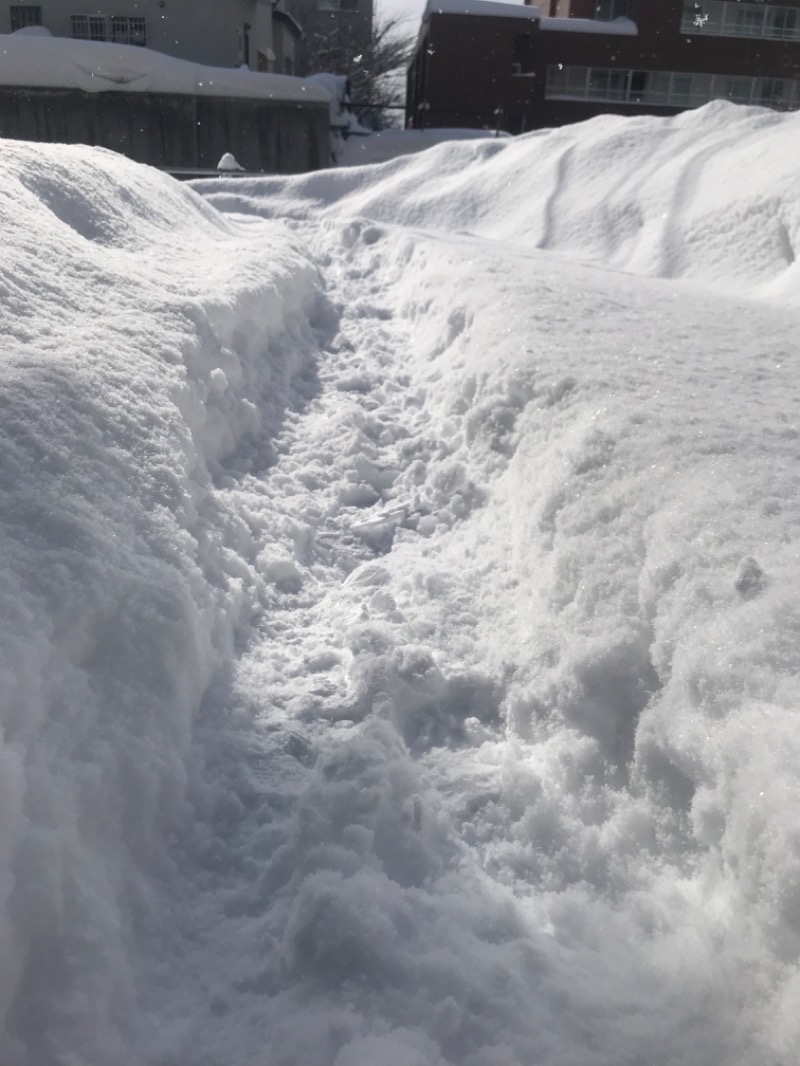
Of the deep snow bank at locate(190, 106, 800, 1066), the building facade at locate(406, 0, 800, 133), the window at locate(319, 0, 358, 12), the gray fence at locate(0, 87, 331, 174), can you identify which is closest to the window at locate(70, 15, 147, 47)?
the gray fence at locate(0, 87, 331, 174)

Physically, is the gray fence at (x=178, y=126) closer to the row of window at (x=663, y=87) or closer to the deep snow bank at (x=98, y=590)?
the deep snow bank at (x=98, y=590)

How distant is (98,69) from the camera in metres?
15.9

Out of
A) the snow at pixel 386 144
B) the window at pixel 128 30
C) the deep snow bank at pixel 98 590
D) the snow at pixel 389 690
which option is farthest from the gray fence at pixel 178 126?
the deep snow bank at pixel 98 590

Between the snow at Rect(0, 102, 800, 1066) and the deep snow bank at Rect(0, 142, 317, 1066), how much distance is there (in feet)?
0.04

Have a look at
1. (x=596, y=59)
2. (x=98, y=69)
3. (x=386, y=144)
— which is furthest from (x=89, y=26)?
(x=596, y=59)

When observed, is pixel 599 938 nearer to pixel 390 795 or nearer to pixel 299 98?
pixel 390 795

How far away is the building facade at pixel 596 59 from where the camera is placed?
2548cm

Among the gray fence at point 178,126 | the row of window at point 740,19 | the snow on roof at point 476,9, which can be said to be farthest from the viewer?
the row of window at point 740,19

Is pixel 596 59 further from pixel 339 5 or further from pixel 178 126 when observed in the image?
pixel 339 5

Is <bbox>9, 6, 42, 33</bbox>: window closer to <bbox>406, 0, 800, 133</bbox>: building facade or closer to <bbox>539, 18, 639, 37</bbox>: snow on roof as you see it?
<bbox>406, 0, 800, 133</bbox>: building facade

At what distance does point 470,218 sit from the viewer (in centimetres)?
1060

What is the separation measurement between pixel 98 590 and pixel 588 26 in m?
29.2

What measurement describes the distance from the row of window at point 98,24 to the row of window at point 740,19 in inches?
648

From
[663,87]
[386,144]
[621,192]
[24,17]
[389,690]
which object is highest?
[24,17]
